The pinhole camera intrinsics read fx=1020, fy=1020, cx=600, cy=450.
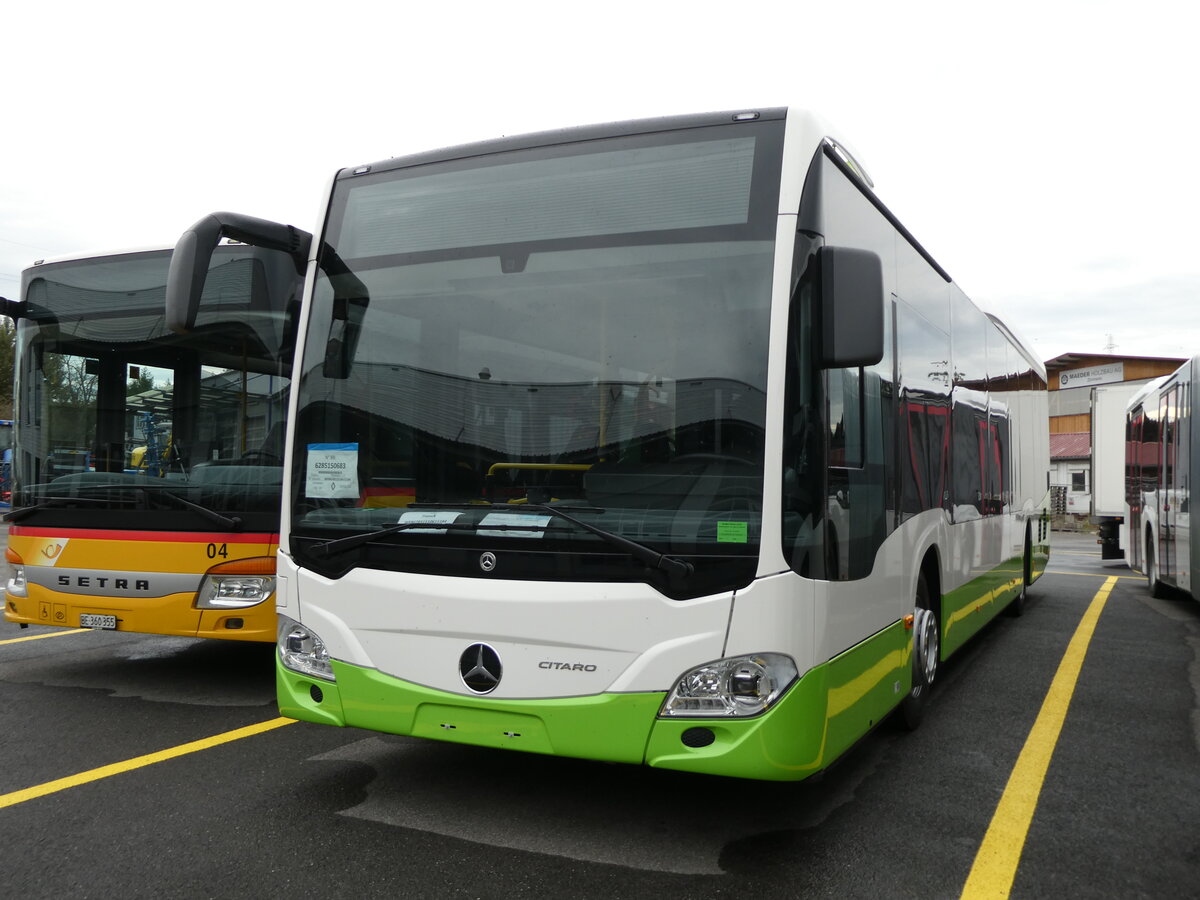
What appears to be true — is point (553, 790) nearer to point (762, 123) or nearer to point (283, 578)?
point (283, 578)

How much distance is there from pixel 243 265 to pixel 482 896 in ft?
14.2

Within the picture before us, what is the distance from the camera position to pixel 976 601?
7477mm

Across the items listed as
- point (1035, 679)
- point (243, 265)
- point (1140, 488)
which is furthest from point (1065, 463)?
point (243, 265)

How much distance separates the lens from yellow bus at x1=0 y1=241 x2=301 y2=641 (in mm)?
6152

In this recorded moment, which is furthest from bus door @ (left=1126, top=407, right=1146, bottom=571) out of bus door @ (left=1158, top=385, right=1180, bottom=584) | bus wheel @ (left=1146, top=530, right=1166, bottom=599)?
bus door @ (left=1158, top=385, right=1180, bottom=584)

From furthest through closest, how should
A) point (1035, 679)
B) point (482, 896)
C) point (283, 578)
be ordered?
point (1035, 679), point (283, 578), point (482, 896)

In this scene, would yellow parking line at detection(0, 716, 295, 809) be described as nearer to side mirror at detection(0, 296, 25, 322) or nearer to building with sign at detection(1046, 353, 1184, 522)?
side mirror at detection(0, 296, 25, 322)

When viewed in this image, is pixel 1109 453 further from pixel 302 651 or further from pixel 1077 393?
pixel 1077 393

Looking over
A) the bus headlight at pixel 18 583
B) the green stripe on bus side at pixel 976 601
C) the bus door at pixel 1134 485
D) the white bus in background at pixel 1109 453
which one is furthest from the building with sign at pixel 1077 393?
the bus headlight at pixel 18 583

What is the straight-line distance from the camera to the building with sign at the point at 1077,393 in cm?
5409

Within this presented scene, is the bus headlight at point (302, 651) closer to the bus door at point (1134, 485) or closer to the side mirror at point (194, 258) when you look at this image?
the side mirror at point (194, 258)

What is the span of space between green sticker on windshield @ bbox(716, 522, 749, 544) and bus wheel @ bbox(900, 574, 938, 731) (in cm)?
222

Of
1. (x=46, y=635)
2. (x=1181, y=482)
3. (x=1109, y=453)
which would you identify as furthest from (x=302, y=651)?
(x=1109, y=453)

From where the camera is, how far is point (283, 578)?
175 inches
